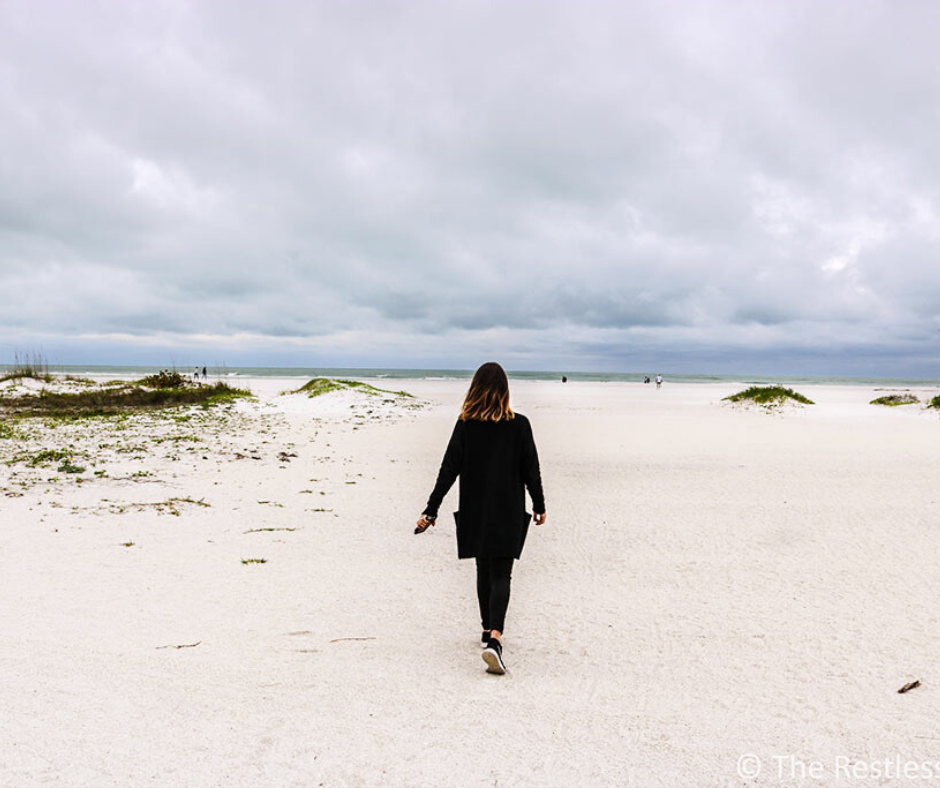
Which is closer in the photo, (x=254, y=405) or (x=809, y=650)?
(x=809, y=650)

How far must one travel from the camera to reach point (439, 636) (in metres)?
5.16

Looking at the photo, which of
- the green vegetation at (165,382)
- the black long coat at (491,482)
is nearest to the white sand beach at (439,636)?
the black long coat at (491,482)

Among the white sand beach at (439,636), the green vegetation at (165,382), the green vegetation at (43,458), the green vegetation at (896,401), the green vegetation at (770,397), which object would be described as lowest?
the white sand beach at (439,636)

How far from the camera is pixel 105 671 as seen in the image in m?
4.30

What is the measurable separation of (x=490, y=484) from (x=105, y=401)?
2680cm

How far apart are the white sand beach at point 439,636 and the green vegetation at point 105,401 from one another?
42.3 ft

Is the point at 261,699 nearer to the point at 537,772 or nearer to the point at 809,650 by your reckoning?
the point at 537,772

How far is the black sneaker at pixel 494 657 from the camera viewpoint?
4383mm

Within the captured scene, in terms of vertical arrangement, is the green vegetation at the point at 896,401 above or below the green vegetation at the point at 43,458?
above

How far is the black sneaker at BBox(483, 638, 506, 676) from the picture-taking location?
4.38 m

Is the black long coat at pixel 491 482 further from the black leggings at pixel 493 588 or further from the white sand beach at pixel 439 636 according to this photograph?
the white sand beach at pixel 439 636

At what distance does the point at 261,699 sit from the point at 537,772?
1.90 metres

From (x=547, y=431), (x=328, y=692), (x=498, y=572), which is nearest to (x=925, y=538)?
(x=498, y=572)

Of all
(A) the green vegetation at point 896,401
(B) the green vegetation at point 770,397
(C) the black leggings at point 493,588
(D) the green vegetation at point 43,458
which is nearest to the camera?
(C) the black leggings at point 493,588
